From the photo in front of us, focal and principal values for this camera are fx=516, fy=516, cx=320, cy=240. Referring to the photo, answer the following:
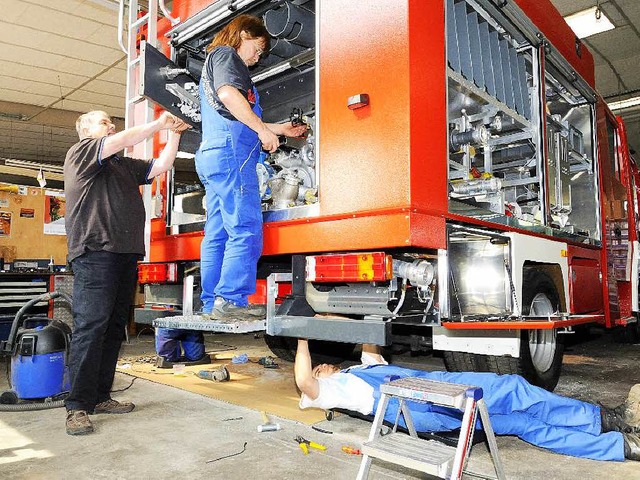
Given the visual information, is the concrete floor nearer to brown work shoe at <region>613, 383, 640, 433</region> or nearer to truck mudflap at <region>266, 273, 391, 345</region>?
brown work shoe at <region>613, 383, 640, 433</region>

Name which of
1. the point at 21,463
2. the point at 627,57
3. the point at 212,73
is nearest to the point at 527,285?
the point at 212,73

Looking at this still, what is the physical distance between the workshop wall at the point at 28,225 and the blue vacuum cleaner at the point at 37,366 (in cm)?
319

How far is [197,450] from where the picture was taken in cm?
258

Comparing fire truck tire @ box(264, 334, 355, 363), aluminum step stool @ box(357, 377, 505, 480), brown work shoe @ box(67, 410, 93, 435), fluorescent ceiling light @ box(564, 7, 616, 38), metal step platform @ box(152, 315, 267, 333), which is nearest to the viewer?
aluminum step stool @ box(357, 377, 505, 480)

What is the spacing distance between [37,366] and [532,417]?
3.11 m

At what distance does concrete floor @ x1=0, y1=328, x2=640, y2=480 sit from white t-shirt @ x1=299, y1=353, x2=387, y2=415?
214 mm

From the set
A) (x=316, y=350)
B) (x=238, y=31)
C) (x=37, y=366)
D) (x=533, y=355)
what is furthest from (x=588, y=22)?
(x=37, y=366)

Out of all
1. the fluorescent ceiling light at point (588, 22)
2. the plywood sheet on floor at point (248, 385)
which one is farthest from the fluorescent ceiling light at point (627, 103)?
the plywood sheet on floor at point (248, 385)

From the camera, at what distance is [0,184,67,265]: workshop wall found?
634 centimetres

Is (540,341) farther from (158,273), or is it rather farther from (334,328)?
(158,273)

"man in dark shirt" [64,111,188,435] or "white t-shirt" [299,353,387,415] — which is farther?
"man in dark shirt" [64,111,188,435]

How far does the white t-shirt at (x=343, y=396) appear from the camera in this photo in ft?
8.46

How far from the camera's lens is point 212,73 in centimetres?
276

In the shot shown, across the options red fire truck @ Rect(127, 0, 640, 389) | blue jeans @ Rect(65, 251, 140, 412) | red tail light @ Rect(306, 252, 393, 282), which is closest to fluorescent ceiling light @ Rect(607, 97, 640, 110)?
red fire truck @ Rect(127, 0, 640, 389)
